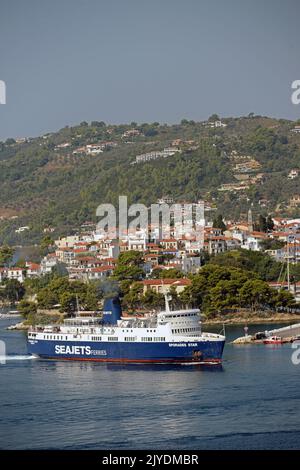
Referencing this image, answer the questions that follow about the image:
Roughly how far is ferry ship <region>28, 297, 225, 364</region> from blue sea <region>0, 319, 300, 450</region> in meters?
0.40

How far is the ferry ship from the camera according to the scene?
23.4 metres

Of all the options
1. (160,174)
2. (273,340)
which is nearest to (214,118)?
(160,174)

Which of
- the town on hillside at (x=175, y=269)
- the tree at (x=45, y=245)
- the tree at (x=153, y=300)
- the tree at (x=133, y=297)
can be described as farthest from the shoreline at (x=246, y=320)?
the tree at (x=45, y=245)

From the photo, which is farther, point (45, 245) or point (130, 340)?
point (45, 245)

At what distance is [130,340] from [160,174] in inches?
1612

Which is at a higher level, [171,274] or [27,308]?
[171,274]

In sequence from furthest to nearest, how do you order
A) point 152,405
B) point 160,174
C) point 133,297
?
point 160,174 < point 133,297 < point 152,405

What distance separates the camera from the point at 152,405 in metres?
18.7

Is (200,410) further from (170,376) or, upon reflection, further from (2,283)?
(2,283)

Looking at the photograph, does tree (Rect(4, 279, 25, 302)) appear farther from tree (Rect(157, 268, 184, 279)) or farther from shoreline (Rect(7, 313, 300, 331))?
shoreline (Rect(7, 313, 300, 331))

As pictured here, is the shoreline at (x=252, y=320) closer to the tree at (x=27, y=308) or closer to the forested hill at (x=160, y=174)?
the tree at (x=27, y=308)

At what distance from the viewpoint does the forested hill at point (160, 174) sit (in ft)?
199

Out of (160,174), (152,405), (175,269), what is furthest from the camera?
(160,174)

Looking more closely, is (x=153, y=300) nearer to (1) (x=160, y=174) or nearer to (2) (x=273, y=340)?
(2) (x=273, y=340)
